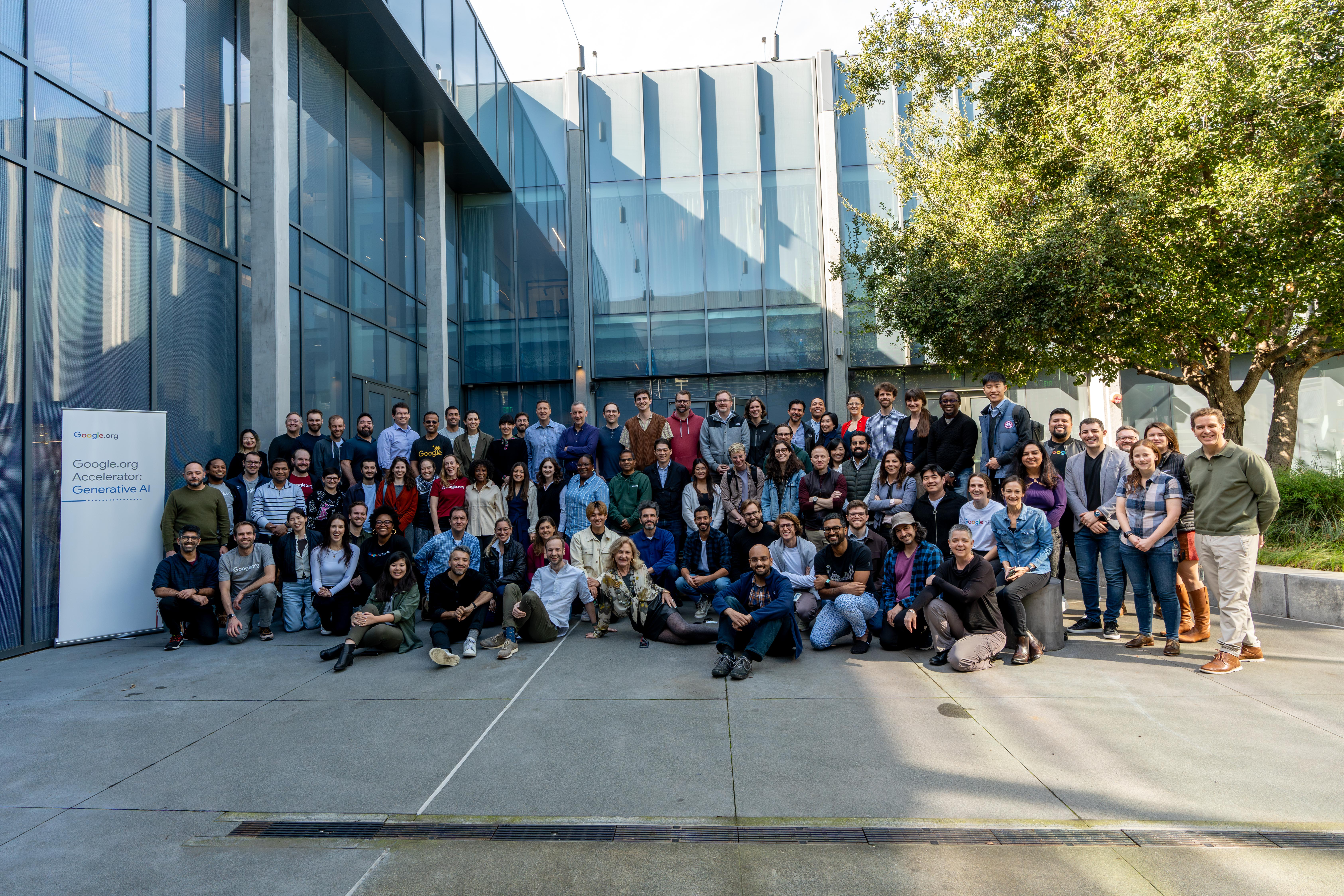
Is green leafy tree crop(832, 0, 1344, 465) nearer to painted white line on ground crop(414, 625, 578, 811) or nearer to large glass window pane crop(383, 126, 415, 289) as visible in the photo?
painted white line on ground crop(414, 625, 578, 811)

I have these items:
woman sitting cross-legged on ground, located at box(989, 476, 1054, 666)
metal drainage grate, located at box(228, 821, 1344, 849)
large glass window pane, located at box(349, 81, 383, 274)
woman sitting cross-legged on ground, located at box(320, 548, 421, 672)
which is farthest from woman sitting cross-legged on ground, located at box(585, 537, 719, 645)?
large glass window pane, located at box(349, 81, 383, 274)

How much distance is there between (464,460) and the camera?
8.81m

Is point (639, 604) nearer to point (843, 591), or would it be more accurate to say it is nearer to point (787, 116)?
point (843, 591)

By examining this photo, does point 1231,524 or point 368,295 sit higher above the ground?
point 368,295

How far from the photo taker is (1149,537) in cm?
612

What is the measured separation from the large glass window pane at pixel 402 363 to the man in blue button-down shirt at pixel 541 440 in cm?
508

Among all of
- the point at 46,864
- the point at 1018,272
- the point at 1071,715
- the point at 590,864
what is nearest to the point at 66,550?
the point at 46,864

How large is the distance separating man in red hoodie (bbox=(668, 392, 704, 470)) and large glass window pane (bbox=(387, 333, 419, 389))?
6.71 m

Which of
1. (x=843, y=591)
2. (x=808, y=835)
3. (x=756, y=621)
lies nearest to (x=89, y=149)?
(x=756, y=621)

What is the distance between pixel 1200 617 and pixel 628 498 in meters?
5.52

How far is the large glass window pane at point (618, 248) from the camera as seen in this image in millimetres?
17047

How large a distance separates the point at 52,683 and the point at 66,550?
162cm

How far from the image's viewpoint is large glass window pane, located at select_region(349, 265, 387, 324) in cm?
1198

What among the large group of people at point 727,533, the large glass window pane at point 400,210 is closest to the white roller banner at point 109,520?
the large group of people at point 727,533
